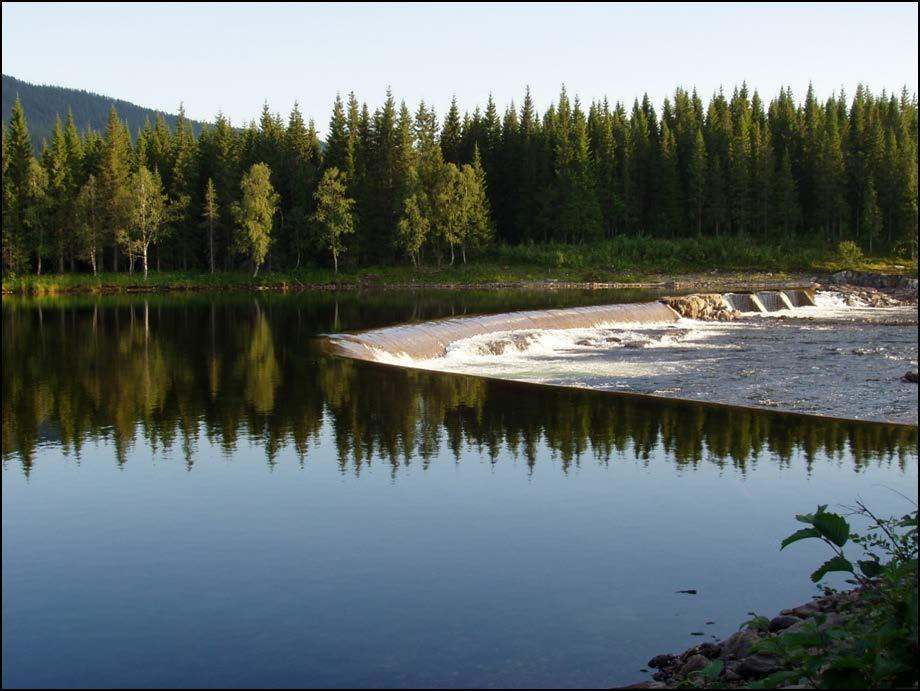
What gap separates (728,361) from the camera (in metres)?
29.2

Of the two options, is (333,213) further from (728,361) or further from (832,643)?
(832,643)

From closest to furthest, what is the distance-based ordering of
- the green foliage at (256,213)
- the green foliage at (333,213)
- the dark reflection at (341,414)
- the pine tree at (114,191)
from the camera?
the dark reflection at (341,414)
the pine tree at (114,191)
the green foliage at (256,213)
the green foliage at (333,213)

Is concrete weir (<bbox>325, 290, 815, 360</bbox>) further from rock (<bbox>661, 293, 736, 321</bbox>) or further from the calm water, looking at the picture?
the calm water

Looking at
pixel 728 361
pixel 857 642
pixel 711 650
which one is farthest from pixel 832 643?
pixel 728 361

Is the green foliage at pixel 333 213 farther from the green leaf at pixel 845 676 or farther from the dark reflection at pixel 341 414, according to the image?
the green leaf at pixel 845 676

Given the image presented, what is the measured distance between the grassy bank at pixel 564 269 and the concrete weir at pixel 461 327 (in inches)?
1183

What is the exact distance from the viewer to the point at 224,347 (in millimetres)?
33375

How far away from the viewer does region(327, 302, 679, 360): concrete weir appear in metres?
30.9

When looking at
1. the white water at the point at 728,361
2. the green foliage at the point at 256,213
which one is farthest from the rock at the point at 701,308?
the green foliage at the point at 256,213

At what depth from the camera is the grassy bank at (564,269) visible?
69.5 meters

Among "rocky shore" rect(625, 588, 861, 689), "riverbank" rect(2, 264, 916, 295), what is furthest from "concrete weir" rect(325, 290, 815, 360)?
"riverbank" rect(2, 264, 916, 295)

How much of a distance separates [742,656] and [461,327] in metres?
26.3

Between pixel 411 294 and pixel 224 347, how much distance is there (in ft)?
95.1

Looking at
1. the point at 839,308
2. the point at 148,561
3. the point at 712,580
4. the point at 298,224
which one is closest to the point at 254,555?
the point at 148,561
